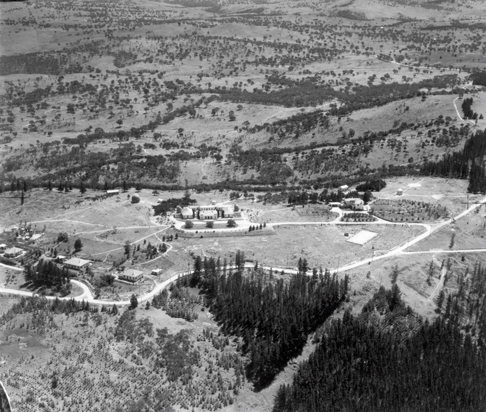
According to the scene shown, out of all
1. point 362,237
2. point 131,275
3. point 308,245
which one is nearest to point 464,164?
point 362,237

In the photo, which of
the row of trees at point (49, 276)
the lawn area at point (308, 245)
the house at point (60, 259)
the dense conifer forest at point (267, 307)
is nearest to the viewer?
the dense conifer forest at point (267, 307)

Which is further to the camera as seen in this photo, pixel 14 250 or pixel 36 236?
pixel 36 236

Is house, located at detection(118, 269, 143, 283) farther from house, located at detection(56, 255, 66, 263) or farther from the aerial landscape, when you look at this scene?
house, located at detection(56, 255, 66, 263)

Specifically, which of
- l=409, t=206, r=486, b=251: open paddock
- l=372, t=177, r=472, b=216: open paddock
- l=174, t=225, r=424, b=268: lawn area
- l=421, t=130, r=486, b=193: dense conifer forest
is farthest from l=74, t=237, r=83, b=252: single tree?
l=421, t=130, r=486, b=193: dense conifer forest

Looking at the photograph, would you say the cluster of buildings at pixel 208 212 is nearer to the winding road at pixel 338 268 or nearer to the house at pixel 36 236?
the winding road at pixel 338 268

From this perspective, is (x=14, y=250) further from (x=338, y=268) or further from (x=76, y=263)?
(x=338, y=268)

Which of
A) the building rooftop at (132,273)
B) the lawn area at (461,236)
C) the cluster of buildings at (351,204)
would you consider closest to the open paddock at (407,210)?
the cluster of buildings at (351,204)

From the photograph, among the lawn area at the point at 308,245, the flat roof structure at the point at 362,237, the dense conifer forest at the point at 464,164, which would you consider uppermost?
the dense conifer forest at the point at 464,164
